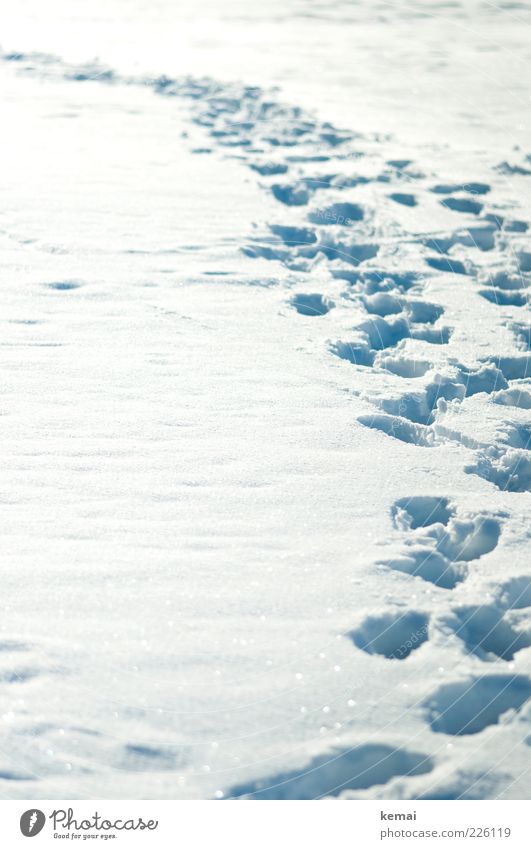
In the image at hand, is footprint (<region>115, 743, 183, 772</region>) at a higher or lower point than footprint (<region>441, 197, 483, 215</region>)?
Answer: lower

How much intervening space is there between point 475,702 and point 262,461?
1052 millimetres

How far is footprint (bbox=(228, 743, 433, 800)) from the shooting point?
1965 mm

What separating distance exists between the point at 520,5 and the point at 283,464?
32.9ft

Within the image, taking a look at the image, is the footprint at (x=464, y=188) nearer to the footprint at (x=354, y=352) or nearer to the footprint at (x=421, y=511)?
the footprint at (x=354, y=352)

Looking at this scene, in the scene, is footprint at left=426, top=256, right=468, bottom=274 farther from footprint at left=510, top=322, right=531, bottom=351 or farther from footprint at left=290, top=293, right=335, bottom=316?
footprint at left=290, top=293, right=335, bottom=316

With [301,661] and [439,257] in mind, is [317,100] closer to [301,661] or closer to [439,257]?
[439,257]

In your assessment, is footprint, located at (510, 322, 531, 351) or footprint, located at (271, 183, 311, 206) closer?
footprint, located at (510, 322, 531, 351)

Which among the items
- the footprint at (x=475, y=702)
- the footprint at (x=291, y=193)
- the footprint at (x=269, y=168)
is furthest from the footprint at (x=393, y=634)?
the footprint at (x=269, y=168)

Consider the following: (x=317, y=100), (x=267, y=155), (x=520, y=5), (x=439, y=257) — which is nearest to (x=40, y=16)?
(x=317, y=100)

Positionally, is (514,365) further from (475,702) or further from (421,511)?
(475,702)

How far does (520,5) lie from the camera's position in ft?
35.9

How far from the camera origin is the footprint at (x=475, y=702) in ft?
6.97

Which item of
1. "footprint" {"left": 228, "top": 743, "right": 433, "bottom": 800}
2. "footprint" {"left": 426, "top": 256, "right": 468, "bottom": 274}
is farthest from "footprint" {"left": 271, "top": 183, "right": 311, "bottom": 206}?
"footprint" {"left": 228, "top": 743, "right": 433, "bottom": 800}

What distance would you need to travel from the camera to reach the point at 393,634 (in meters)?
2.31
